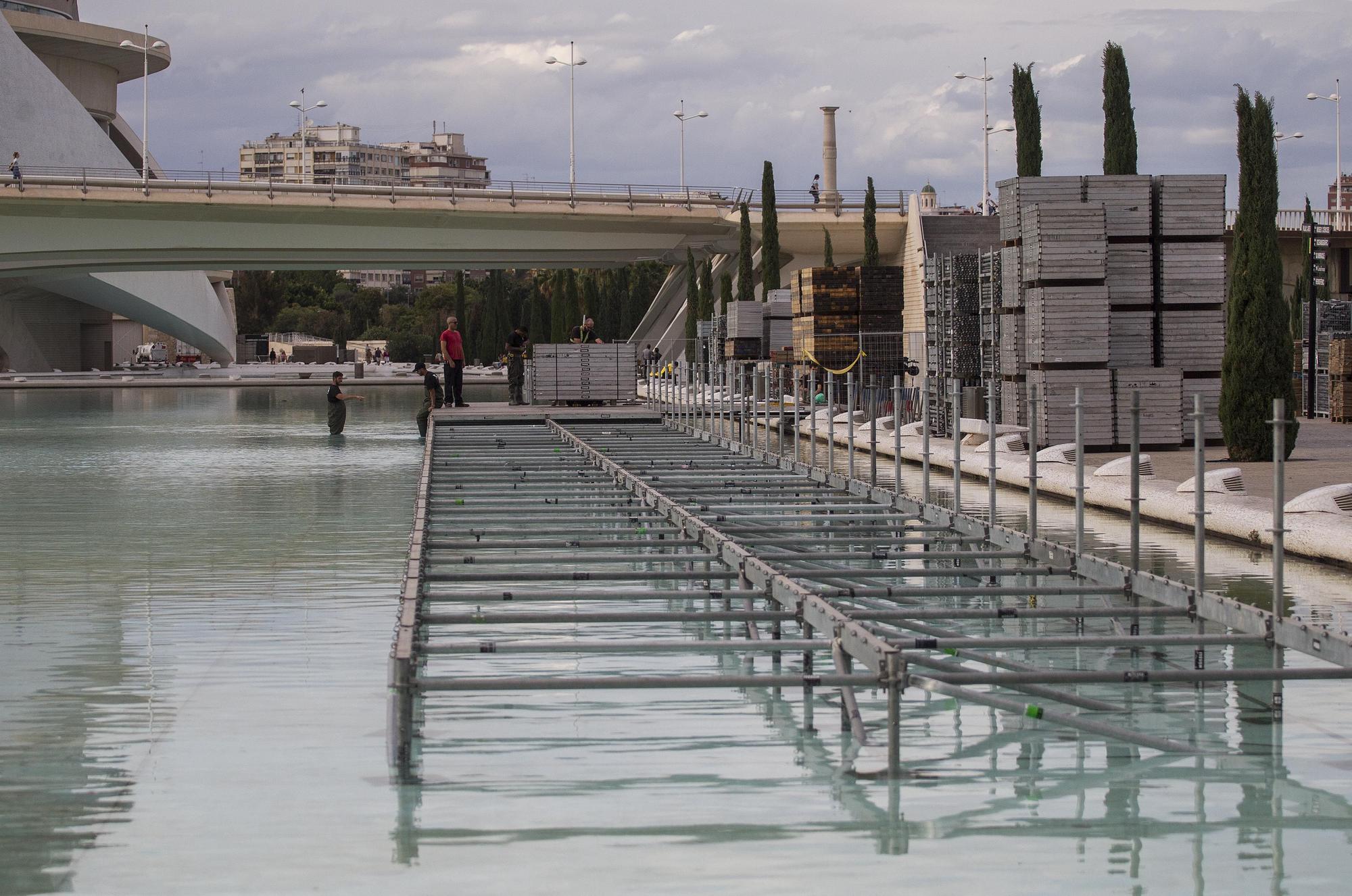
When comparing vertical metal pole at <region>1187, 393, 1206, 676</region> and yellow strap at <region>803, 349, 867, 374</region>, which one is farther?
yellow strap at <region>803, 349, 867, 374</region>

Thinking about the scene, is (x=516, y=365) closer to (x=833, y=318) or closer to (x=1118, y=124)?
(x=833, y=318)

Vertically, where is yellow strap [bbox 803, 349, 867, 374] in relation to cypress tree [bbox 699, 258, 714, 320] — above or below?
below

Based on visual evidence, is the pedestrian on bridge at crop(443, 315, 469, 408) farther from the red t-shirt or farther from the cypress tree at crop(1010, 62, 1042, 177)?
the cypress tree at crop(1010, 62, 1042, 177)

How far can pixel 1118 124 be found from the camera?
81.9 feet

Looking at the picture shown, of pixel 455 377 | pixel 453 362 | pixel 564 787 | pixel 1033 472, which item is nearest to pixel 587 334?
pixel 455 377

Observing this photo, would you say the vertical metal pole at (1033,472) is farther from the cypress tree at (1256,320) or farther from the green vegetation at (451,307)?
the green vegetation at (451,307)

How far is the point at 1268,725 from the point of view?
23.5 ft

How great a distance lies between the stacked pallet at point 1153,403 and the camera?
20.5 m

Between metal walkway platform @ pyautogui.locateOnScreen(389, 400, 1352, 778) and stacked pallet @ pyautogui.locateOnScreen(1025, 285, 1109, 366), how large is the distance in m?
6.14

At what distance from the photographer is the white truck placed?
92.6 meters

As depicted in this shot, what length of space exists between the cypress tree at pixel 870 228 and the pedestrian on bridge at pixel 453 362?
2284cm

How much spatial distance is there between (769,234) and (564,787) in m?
47.4

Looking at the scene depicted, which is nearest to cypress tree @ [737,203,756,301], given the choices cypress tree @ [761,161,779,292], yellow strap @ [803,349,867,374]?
cypress tree @ [761,161,779,292]

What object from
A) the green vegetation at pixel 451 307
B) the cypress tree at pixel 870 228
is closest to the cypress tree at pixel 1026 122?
the cypress tree at pixel 870 228
